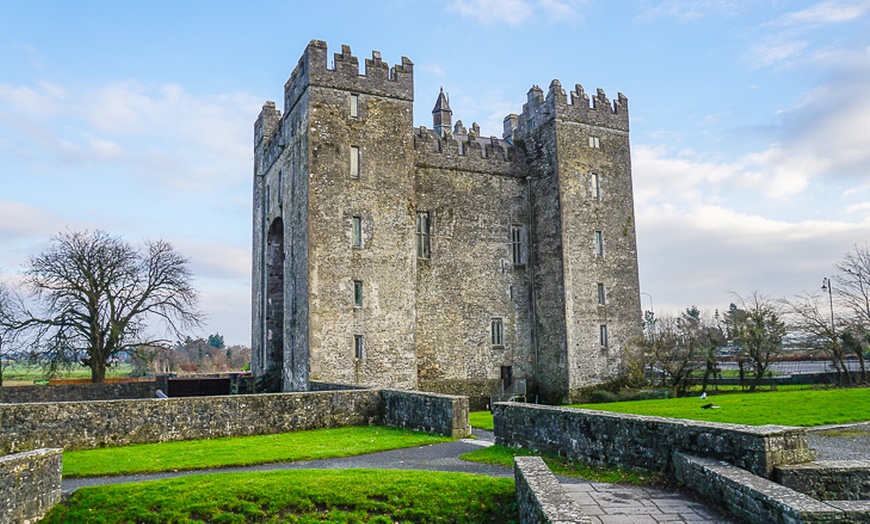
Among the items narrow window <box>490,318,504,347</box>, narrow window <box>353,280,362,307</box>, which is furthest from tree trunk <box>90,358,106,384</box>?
narrow window <box>490,318,504,347</box>

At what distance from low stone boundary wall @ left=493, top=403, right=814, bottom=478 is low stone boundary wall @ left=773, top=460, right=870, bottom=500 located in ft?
0.64

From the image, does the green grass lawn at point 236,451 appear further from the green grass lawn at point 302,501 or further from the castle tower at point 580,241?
the castle tower at point 580,241

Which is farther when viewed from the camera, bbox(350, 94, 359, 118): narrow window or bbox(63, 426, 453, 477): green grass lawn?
bbox(350, 94, 359, 118): narrow window

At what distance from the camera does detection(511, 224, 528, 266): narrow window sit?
95.3ft

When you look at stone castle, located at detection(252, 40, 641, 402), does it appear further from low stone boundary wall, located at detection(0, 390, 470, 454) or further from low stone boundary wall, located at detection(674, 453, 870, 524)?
low stone boundary wall, located at detection(674, 453, 870, 524)

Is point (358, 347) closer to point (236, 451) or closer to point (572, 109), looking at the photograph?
point (236, 451)

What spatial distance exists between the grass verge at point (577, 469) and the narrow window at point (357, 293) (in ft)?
39.8

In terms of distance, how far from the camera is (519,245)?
2922 cm

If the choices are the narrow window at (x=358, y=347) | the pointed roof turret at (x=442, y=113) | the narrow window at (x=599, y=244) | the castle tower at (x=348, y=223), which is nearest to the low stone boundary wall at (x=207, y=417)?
the castle tower at (x=348, y=223)

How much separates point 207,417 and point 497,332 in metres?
15.4

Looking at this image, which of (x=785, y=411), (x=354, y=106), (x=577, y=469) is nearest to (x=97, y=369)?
(x=354, y=106)

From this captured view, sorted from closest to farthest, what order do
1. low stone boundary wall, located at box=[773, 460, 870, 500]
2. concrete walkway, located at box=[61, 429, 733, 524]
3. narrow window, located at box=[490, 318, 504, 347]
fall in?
concrete walkway, located at box=[61, 429, 733, 524]
low stone boundary wall, located at box=[773, 460, 870, 500]
narrow window, located at box=[490, 318, 504, 347]

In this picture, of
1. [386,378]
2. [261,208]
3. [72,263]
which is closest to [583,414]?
[386,378]

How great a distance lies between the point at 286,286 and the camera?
84.8 feet
